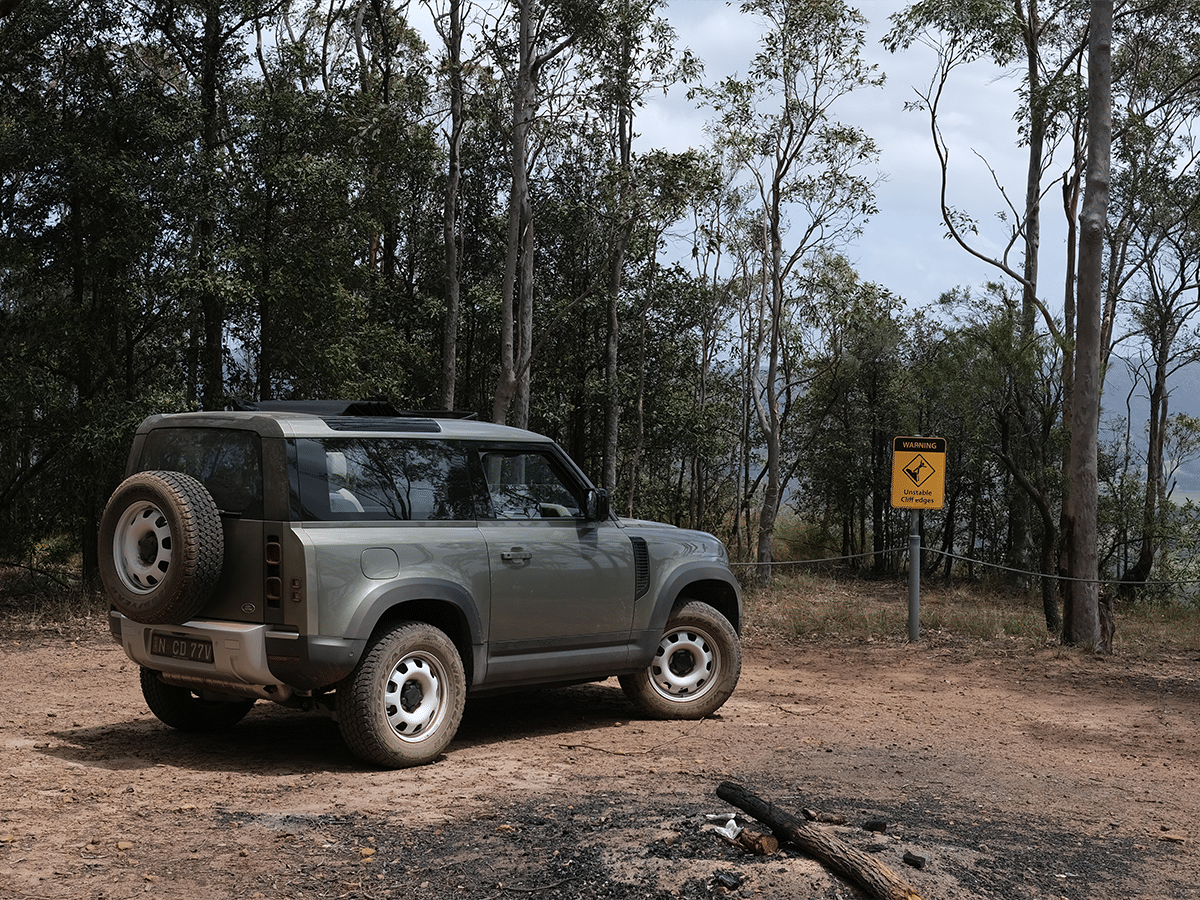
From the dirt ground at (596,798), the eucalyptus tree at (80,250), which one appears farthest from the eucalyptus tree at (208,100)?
the dirt ground at (596,798)

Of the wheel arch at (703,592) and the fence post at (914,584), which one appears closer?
the wheel arch at (703,592)

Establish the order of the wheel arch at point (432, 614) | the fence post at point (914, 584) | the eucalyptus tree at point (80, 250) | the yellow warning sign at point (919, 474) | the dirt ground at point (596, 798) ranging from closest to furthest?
the dirt ground at point (596, 798) < the wheel arch at point (432, 614) < the fence post at point (914, 584) < the yellow warning sign at point (919, 474) < the eucalyptus tree at point (80, 250)

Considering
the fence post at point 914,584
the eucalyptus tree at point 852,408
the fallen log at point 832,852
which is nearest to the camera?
the fallen log at point 832,852

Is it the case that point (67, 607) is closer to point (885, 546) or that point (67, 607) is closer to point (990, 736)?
point (990, 736)

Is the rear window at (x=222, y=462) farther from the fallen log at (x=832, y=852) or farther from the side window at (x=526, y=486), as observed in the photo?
the fallen log at (x=832, y=852)

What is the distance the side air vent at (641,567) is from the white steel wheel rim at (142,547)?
122 inches

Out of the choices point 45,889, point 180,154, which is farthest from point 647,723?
point 180,154

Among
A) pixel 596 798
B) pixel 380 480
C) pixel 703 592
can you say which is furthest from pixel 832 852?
pixel 703 592

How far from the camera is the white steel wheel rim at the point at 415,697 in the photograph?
662 cm

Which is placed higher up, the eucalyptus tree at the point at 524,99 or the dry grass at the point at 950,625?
the eucalyptus tree at the point at 524,99

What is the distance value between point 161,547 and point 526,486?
2.32 meters

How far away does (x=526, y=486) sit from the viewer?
7.66m

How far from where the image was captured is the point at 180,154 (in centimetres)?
1678

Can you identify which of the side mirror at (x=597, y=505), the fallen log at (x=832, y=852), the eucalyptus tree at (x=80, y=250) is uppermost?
the eucalyptus tree at (x=80, y=250)
